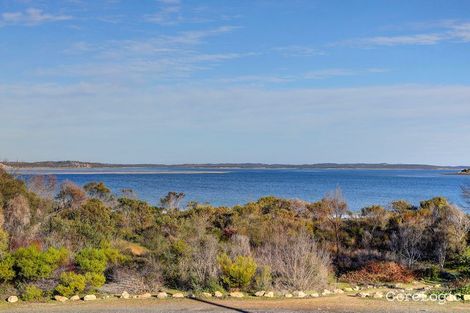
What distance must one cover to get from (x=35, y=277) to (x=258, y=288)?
570 centimetres

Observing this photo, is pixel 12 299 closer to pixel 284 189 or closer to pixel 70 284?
pixel 70 284

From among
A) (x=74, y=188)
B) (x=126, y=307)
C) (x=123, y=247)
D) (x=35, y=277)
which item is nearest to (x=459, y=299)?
(x=126, y=307)

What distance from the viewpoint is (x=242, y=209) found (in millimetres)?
32094

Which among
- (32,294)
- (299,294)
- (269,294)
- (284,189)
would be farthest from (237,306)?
(284,189)

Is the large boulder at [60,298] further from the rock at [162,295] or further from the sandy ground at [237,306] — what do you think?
the rock at [162,295]

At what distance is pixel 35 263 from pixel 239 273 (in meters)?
5.19

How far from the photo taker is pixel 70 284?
14.6 meters

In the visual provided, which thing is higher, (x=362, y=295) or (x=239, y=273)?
(x=239, y=273)

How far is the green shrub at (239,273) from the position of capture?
607 inches

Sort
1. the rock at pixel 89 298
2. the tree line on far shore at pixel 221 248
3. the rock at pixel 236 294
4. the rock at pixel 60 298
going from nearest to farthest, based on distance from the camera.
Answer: the rock at pixel 60 298, the rock at pixel 89 298, the rock at pixel 236 294, the tree line on far shore at pixel 221 248

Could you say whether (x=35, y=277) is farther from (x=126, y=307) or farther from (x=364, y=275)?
(x=364, y=275)

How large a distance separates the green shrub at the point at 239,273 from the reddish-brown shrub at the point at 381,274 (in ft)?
13.1

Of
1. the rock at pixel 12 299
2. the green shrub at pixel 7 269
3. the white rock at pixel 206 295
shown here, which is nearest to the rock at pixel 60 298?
the rock at pixel 12 299

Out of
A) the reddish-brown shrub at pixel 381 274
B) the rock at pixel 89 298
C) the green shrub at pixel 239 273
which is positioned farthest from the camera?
the reddish-brown shrub at pixel 381 274
